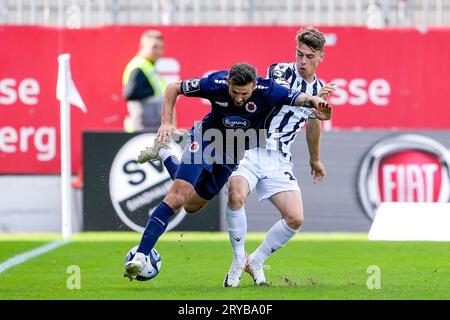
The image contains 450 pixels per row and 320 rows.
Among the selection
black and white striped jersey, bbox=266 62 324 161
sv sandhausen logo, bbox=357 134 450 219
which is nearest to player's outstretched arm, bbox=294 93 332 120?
black and white striped jersey, bbox=266 62 324 161

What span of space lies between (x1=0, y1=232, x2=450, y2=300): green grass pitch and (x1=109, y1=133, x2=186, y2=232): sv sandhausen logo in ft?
0.92

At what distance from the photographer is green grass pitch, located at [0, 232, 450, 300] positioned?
9023 millimetres

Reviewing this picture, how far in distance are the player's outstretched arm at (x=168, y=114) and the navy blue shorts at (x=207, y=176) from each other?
0.35m

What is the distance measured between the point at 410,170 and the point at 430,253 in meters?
3.43

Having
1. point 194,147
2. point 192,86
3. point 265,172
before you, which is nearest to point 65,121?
point 265,172

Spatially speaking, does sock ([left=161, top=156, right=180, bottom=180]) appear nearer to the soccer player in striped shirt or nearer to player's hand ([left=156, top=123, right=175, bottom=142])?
the soccer player in striped shirt

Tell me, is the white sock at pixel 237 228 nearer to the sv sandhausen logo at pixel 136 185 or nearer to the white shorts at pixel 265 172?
the white shorts at pixel 265 172

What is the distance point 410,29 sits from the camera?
57.0 ft

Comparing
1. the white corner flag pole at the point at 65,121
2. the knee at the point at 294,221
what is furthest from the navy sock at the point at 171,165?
the white corner flag pole at the point at 65,121

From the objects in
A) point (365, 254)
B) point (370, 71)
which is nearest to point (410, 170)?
point (370, 71)

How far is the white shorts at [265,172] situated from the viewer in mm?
10070

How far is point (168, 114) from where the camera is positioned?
9.48 meters

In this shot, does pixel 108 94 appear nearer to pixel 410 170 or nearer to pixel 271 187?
pixel 410 170
